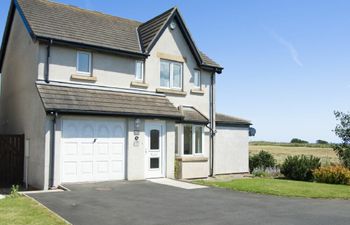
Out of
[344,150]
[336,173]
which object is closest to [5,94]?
[336,173]

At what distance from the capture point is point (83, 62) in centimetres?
1788

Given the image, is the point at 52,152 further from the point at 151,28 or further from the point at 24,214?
the point at 151,28

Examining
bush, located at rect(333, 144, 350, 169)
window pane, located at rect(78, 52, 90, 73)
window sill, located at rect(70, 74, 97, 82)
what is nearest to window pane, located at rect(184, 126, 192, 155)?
window sill, located at rect(70, 74, 97, 82)

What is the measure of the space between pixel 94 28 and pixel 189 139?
7.73m

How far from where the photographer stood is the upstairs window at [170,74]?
20.7 meters

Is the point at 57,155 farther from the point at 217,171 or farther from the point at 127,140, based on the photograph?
the point at 217,171

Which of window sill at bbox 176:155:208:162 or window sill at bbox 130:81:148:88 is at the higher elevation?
window sill at bbox 130:81:148:88

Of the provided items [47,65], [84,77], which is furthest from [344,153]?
[47,65]

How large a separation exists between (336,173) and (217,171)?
6.63 meters

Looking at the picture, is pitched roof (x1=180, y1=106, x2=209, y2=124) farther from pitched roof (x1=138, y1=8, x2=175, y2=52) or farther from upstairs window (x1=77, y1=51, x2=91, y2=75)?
upstairs window (x1=77, y1=51, x2=91, y2=75)

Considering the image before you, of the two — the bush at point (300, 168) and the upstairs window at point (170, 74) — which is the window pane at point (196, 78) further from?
the bush at point (300, 168)

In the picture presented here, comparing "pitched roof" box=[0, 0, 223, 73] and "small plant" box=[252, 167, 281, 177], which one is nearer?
"pitched roof" box=[0, 0, 223, 73]

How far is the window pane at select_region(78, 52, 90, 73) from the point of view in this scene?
17.7 metres

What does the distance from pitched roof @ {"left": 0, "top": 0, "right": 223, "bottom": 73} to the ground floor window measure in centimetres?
386
